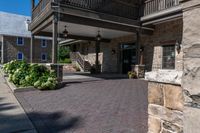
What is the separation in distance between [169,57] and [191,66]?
989cm

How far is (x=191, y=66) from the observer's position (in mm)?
1632

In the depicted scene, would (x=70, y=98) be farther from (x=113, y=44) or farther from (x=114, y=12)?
(x=113, y=44)

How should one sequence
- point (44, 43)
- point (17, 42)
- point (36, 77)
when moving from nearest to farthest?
point (36, 77) < point (17, 42) < point (44, 43)

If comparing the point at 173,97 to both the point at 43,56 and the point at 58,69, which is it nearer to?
the point at 58,69

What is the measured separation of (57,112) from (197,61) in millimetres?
3319

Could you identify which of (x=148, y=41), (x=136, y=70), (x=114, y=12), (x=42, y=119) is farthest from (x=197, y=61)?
(x=148, y=41)

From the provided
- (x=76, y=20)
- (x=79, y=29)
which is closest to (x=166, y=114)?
(x=76, y=20)

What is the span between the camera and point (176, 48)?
10211 mm

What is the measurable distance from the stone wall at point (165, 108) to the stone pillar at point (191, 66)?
0.68ft

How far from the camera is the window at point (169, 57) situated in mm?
10672

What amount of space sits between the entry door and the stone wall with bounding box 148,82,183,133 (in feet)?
36.8

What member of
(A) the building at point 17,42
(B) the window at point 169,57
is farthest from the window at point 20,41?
(B) the window at point 169,57

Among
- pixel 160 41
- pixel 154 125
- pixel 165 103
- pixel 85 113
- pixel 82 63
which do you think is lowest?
pixel 85 113

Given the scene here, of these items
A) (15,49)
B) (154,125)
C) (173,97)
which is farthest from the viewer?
(15,49)
